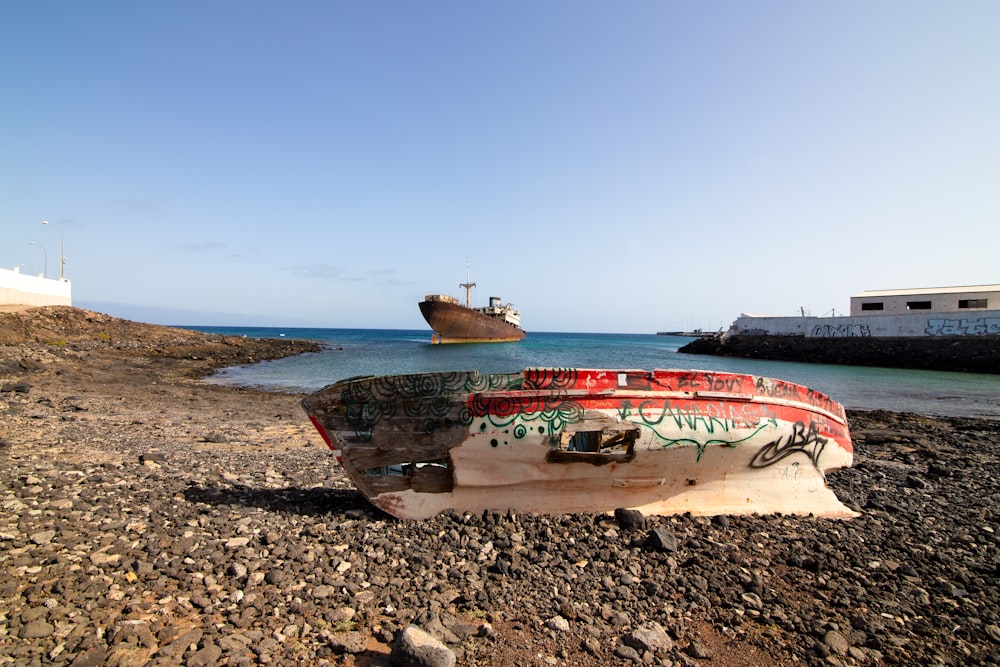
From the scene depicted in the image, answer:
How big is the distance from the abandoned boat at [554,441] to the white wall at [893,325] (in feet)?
128

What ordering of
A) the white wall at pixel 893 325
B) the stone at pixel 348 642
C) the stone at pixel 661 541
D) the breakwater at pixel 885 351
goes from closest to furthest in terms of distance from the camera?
1. the stone at pixel 348 642
2. the stone at pixel 661 541
3. the breakwater at pixel 885 351
4. the white wall at pixel 893 325

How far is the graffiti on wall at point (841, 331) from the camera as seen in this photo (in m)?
38.4

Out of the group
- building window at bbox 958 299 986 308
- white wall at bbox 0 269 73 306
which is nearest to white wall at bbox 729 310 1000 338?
building window at bbox 958 299 986 308

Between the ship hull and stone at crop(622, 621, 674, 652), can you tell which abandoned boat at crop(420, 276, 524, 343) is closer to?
the ship hull

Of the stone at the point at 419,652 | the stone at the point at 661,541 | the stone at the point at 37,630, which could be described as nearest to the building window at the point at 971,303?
the stone at the point at 661,541

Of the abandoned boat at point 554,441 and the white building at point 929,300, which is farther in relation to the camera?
the white building at point 929,300

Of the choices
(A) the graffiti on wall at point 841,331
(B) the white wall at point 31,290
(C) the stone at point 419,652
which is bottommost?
(C) the stone at point 419,652

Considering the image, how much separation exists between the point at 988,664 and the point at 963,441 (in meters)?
9.79

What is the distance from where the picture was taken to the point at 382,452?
17.1 feet

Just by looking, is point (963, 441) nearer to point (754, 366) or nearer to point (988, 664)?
point (988, 664)

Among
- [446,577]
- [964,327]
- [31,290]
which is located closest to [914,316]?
[964,327]

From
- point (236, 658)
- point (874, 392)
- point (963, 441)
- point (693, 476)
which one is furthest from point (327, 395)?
point (874, 392)

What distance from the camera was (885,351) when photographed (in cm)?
3478

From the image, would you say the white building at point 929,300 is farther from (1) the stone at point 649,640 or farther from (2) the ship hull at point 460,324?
(1) the stone at point 649,640
